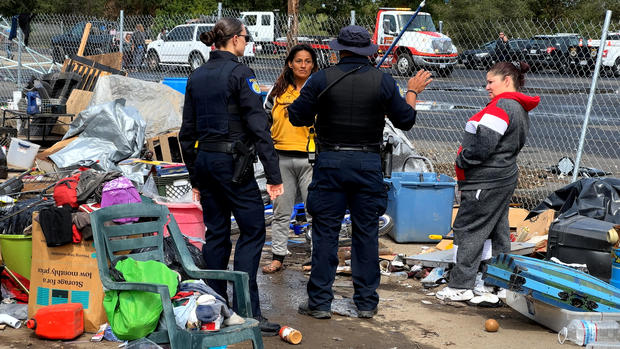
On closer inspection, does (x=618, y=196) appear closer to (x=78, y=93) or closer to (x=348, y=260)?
(x=348, y=260)

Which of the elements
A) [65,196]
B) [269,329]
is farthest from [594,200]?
[65,196]

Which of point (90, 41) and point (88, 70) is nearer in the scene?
point (88, 70)

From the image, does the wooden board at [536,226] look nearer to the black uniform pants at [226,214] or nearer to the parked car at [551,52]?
the black uniform pants at [226,214]

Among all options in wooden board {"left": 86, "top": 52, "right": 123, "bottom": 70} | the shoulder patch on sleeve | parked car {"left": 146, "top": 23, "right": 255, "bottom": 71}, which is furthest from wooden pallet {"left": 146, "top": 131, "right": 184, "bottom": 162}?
parked car {"left": 146, "top": 23, "right": 255, "bottom": 71}

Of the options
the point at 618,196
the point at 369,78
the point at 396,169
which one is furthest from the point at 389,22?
the point at 369,78

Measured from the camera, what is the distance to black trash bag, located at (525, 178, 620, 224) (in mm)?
6582

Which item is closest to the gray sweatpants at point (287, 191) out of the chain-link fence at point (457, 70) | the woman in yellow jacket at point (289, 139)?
the woman in yellow jacket at point (289, 139)

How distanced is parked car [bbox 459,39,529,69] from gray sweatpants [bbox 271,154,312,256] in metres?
7.83

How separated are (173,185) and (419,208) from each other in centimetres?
240

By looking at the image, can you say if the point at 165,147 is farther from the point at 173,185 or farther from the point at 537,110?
the point at 537,110

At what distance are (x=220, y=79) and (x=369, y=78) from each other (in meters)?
1.00

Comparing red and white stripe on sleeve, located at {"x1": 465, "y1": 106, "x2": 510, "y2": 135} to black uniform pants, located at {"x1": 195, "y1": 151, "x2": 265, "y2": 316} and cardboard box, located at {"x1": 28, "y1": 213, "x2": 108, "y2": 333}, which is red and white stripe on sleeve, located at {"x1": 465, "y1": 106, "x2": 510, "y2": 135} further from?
cardboard box, located at {"x1": 28, "y1": 213, "x2": 108, "y2": 333}

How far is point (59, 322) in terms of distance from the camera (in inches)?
189

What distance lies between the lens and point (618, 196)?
672 centimetres
